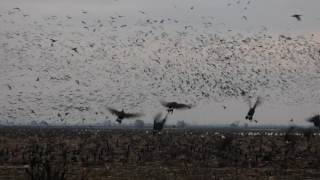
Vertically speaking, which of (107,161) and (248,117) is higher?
(248,117)

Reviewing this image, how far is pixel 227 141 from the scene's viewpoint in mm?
53219

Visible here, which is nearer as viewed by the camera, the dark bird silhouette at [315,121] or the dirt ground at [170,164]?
the dirt ground at [170,164]

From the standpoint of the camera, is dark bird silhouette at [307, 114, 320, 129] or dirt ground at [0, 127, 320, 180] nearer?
dirt ground at [0, 127, 320, 180]

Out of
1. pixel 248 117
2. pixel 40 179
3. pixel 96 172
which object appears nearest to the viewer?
pixel 40 179

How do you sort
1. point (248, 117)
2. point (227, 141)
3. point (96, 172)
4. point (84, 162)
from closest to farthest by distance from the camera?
point (96, 172) → point (84, 162) → point (248, 117) → point (227, 141)

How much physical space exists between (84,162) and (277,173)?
1136 centimetres

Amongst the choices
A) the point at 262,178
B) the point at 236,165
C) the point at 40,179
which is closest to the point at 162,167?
the point at 236,165

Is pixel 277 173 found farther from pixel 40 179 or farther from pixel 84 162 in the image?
pixel 40 179

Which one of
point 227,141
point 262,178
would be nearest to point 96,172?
point 262,178

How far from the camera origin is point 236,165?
36.5 meters

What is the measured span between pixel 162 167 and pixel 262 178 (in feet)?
23.4

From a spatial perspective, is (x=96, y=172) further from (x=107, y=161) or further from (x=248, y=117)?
(x=248, y=117)

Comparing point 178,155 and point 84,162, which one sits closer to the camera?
point 84,162

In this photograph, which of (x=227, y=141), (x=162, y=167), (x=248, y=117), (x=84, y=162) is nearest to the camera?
(x=162, y=167)
